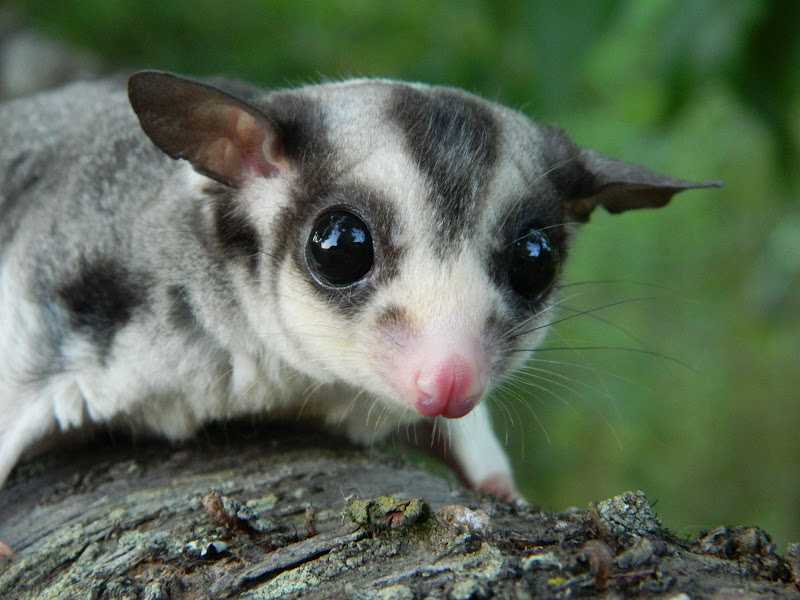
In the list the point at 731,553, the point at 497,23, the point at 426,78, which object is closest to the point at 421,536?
the point at 731,553

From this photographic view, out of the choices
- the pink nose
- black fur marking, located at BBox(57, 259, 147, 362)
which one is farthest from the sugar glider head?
black fur marking, located at BBox(57, 259, 147, 362)

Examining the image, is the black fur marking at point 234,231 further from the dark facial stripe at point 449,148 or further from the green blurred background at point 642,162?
the green blurred background at point 642,162

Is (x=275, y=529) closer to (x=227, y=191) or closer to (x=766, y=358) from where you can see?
(x=227, y=191)

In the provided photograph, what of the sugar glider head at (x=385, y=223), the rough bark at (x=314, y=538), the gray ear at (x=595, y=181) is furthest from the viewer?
the gray ear at (x=595, y=181)

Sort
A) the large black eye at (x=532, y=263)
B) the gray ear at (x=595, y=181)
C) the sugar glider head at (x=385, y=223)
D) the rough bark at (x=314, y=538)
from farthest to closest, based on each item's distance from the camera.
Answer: the gray ear at (x=595, y=181) < the large black eye at (x=532, y=263) < the sugar glider head at (x=385, y=223) < the rough bark at (x=314, y=538)

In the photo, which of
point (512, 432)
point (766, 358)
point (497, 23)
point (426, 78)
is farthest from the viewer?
point (766, 358)

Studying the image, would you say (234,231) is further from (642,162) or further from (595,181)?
(642,162)

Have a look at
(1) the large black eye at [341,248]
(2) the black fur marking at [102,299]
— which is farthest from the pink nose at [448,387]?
(2) the black fur marking at [102,299]

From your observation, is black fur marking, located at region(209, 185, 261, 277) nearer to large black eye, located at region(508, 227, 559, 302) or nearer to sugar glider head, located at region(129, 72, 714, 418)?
sugar glider head, located at region(129, 72, 714, 418)
